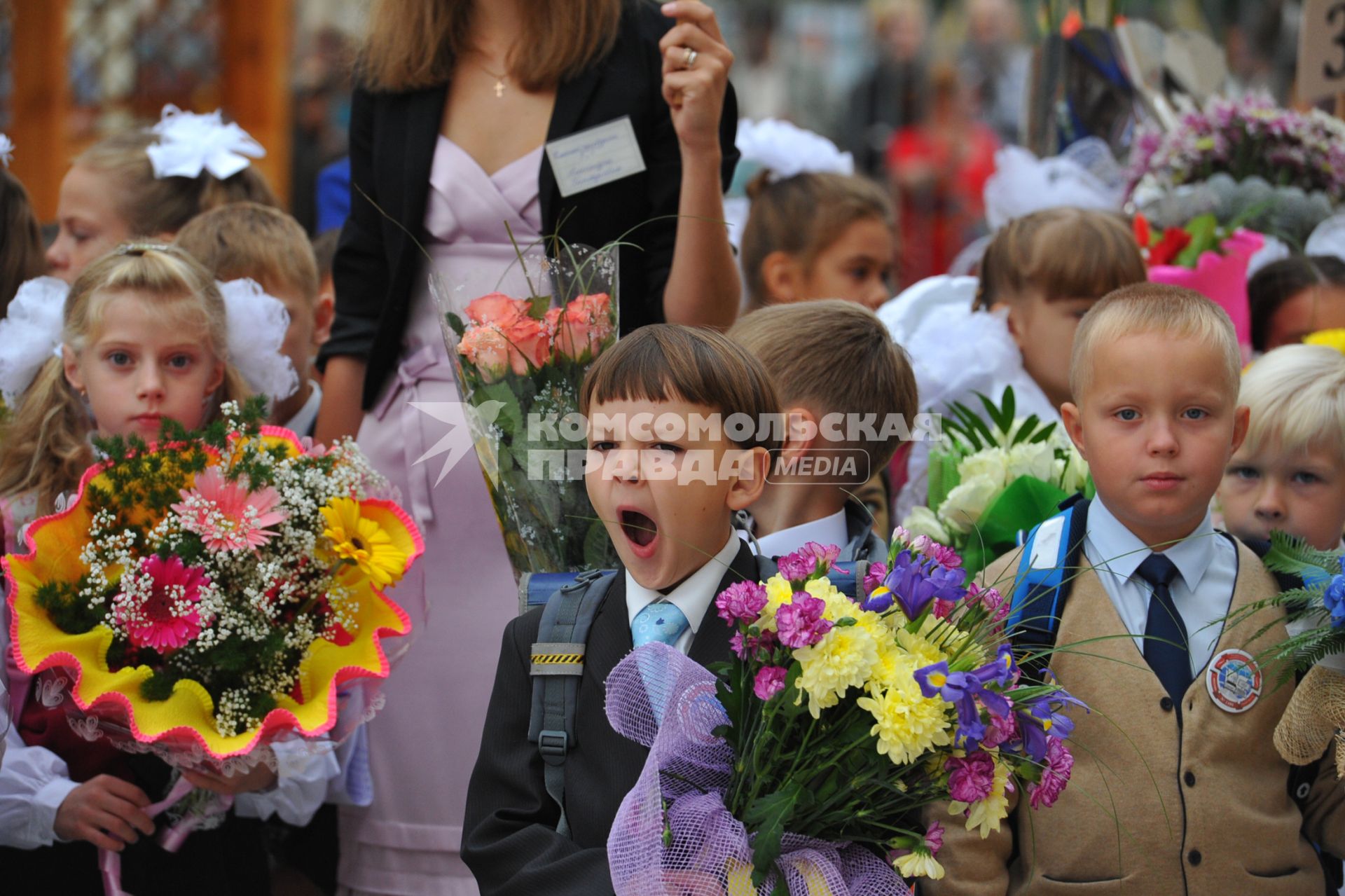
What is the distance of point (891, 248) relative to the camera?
15.1ft

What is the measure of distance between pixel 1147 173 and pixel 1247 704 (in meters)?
2.74

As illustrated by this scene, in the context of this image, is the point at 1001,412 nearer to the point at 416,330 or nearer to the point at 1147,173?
the point at 416,330

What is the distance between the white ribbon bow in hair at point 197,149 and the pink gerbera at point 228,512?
5.34 ft

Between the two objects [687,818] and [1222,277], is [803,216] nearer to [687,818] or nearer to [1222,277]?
[1222,277]

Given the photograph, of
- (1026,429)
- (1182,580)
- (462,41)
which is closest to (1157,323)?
(1182,580)

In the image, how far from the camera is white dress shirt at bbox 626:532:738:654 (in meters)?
2.14

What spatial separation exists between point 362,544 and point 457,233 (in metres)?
0.76

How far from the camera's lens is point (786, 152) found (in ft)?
15.4

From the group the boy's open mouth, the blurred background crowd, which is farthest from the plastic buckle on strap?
the blurred background crowd

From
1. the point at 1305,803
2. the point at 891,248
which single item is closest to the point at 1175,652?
the point at 1305,803

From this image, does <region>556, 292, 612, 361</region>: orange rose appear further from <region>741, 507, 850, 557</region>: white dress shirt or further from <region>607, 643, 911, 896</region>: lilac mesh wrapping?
<region>607, 643, 911, 896</region>: lilac mesh wrapping

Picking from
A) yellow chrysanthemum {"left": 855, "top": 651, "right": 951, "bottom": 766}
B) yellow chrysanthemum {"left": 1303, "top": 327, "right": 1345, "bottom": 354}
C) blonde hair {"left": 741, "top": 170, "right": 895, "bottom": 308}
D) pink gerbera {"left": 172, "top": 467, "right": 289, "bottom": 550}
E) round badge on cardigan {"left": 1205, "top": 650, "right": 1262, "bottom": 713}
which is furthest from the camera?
blonde hair {"left": 741, "top": 170, "right": 895, "bottom": 308}

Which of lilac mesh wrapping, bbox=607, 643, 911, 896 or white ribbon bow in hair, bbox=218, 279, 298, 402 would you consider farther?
white ribbon bow in hair, bbox=218, 279, 298, 402

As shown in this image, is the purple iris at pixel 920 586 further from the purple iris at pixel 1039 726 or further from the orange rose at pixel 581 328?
the orange rose at pixel 581 328
